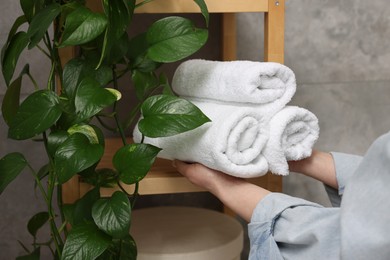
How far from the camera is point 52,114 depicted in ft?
3.16

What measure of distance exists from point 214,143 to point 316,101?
0.67 m

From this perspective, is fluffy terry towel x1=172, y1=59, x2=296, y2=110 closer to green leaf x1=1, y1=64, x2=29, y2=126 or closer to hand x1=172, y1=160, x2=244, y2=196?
hand x1=172, y1=160, x2=244, y2=196

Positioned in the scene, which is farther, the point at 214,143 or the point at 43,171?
the point at 43,171

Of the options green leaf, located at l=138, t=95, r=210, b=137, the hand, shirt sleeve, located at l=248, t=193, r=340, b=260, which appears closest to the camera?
shirt sleeve, located at l=248, t=193, r=340, b=260

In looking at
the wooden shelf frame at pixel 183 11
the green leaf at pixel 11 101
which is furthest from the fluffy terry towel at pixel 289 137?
the green leaf at pixel 11 101

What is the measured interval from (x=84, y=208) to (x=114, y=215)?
10cm

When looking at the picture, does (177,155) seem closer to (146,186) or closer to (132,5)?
(146,186)

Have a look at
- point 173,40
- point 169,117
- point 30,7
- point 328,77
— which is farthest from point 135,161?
point 328,77

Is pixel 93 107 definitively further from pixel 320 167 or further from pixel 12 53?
pixel 320 167

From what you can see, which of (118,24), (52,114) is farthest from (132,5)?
(52,114)

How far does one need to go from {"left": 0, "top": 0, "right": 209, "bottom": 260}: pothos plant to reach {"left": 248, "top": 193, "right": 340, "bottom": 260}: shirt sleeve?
0.54 feet

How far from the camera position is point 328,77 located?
1601 millimetres

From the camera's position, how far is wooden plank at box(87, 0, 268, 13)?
3.64 feet

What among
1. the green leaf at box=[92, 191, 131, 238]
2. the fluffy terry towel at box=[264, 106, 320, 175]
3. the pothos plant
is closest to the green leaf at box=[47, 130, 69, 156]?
the pothos plant
